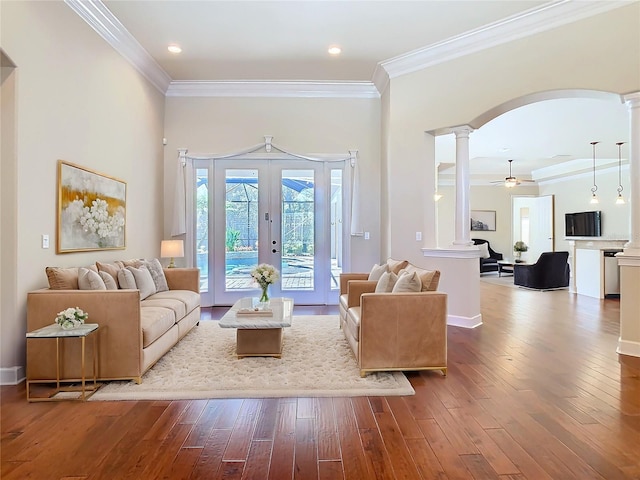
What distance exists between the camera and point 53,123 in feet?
11.0

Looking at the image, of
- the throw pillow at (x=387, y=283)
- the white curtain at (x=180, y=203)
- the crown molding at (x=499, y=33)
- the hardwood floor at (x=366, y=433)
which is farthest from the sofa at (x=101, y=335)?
the crown molding at (x=499, y=33)

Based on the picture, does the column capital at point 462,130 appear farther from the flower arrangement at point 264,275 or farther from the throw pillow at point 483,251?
the flower arrangement at point 264,275

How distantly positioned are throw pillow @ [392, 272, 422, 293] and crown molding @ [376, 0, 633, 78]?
3138 millimetres

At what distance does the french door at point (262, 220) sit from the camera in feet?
19.7

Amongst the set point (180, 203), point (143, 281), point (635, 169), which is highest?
point (635, 169)

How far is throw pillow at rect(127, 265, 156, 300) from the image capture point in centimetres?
396

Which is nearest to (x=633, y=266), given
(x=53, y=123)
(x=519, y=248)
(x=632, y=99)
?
(x=632, y=99)

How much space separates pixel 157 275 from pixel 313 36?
344cm

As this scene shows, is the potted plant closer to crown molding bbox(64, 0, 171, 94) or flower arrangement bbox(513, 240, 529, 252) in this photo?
flower arrangement bbox(513, 240, 529, 252)

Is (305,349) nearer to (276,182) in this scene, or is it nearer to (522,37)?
(276,182)

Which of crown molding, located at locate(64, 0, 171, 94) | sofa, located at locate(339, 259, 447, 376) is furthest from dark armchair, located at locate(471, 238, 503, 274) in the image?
crown molding, located at locate(64, 0, 171, 94)

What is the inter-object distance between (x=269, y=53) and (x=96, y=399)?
4308mm

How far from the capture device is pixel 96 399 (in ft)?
8.83

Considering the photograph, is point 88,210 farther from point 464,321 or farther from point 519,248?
point 519,248
